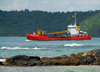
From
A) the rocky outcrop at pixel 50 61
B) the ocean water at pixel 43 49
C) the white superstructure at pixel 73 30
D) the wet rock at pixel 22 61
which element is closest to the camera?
the wet rock at pixel 22 61

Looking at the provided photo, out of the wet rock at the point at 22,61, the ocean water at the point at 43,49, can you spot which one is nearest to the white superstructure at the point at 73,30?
the ocean water at the point at 43,49

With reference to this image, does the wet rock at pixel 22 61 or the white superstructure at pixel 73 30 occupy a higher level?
the wet rock at pixel 22 61

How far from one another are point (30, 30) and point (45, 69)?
154270mm

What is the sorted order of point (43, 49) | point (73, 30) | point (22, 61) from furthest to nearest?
point (73, 30)
point (43, 49)
point (22, 61)

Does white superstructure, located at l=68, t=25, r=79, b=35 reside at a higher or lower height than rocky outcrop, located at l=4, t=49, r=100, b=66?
lower

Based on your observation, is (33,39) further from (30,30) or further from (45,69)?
(30,30)

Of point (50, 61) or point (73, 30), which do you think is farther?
point (73, 30)

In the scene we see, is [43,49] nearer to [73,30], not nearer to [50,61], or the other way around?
[50,61]

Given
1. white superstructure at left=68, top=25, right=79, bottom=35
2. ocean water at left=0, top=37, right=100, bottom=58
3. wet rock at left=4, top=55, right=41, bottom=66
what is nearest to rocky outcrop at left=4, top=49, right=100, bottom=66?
wet rock at left=4, top=55, right=41, bottom=66

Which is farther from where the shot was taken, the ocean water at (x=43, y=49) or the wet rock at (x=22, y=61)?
the ocean water at (x=43, y=49)

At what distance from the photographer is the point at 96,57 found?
55.1 feet

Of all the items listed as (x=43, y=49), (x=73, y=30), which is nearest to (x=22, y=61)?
(x=43, y=49)

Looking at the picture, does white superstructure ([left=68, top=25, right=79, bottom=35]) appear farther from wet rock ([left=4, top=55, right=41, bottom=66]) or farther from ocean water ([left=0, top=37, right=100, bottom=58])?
wet rock ([left=4, top=55, right=41, bottom=66])

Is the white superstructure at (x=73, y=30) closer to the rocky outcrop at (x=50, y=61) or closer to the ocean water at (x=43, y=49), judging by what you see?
the ocean water at (x=43, y=49)
